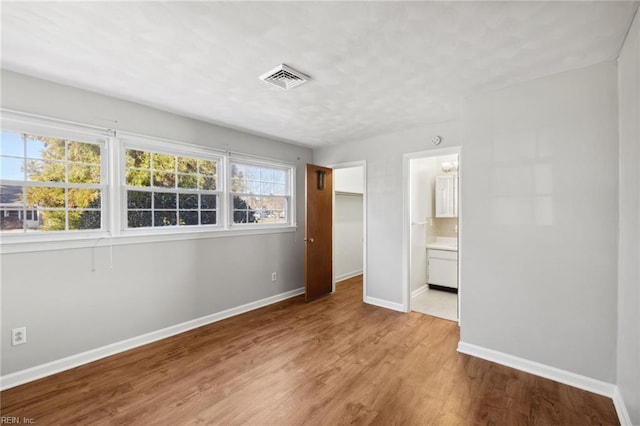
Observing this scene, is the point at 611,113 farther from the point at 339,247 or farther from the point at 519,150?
the point at 339,247

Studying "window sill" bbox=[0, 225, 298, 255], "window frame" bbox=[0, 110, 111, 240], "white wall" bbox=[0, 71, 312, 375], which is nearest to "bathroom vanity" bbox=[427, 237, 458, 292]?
"white wall" bbox=[0, 71, 312, 375]

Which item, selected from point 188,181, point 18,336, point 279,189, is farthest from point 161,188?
point 279,189

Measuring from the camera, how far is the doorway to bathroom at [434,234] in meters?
4.43

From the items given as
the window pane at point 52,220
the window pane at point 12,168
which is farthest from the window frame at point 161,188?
the window pane at point 12,168

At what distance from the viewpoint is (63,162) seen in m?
2.52

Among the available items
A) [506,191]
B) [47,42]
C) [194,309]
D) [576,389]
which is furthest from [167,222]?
[576,389]

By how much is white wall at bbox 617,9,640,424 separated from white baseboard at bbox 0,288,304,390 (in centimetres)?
369

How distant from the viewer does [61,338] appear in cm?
245

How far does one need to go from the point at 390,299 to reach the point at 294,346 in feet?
5.67

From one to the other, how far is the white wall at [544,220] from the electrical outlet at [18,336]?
392 cm

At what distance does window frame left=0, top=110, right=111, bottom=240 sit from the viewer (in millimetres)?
2271

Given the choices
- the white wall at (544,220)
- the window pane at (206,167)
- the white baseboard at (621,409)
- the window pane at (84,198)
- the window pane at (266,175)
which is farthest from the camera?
the window pane at (266,175)

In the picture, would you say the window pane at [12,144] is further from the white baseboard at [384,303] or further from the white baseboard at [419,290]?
the white baseboard at [419,290]

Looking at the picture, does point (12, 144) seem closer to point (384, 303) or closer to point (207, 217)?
point (207, 217)
